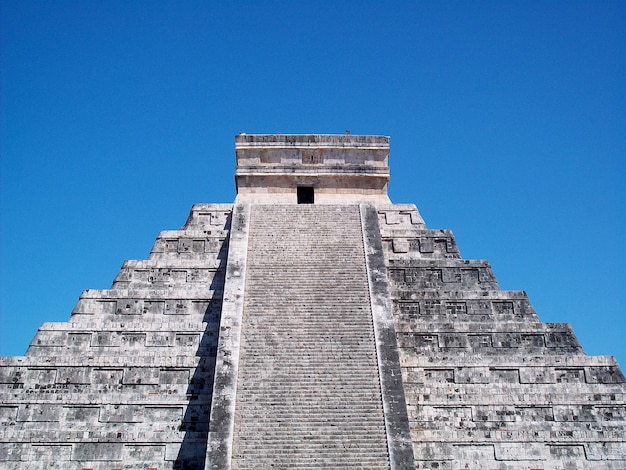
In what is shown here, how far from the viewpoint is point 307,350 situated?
13078 millimetres

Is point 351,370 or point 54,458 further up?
point 351,370

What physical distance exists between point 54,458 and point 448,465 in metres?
7.28

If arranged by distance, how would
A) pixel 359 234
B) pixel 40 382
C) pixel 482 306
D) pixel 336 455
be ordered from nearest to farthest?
pixel 336 455, pixel 40 382, pixel 482 306, pixel 359 234

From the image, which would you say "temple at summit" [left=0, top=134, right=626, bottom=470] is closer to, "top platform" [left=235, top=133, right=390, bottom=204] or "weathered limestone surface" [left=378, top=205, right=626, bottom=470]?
"weathered limestone surface" [left=378, top=205, right=626, bottom=470]

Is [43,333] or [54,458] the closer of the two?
[54,458]

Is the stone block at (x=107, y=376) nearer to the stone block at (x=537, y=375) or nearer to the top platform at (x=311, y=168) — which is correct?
the top platform at (x=311, y=168)

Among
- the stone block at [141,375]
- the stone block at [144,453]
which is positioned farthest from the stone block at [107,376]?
the stone block at [144,453]

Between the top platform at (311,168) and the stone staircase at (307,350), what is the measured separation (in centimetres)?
160

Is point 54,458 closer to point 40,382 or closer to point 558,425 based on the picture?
point 40,382

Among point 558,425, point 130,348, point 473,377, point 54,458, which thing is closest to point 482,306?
point 473,377

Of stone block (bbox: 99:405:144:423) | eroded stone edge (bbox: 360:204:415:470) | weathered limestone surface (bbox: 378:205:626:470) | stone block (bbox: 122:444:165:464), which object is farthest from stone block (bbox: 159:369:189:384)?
weathered limestone surface (bbox: 378:205:626:470)

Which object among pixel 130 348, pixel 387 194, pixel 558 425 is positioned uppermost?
pixel 387 194

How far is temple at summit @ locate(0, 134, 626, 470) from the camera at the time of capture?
39.2 feet

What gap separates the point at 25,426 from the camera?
13.0 metres
